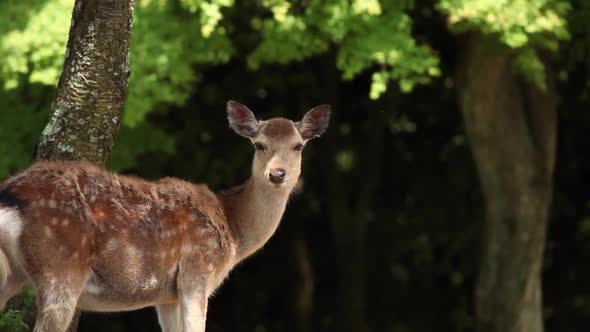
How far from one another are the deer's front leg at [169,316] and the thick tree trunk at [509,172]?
21.6ft

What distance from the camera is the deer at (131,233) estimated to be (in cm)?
660

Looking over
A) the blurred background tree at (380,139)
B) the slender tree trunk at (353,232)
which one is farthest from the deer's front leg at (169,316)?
the slender tree trunk at (353,232)

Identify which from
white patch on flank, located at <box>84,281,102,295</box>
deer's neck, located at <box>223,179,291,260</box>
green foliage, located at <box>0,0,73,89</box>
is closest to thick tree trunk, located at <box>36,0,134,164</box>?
deer's neck, located at <box>223,179,291,260</box>

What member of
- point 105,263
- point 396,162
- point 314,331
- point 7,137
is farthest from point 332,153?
point 105,263

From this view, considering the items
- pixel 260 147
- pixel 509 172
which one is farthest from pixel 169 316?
pixel 509 172

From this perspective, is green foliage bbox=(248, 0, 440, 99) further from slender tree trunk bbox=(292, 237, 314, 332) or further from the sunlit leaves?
slender tree trunk bbox=(292, 237, 314, 332)

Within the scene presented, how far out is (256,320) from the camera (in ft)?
61.5

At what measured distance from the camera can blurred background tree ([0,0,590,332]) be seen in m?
11.7

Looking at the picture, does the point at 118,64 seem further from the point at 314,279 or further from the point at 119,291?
the point at 314,279

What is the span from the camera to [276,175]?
311 inches

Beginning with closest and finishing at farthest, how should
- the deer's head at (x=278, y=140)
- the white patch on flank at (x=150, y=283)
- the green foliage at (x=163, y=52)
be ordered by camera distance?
1. the white patch on flank at (x=150, y=283)
2. the deer's head at (x=278, y=140)
3. the green foliage at (x=163, y=52)

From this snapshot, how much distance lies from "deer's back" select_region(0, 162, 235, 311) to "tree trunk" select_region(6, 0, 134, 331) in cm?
67

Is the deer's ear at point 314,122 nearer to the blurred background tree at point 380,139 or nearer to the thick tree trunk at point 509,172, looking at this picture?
the blurred background tree at point 380,139

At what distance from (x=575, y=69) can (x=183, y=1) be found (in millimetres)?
6042
